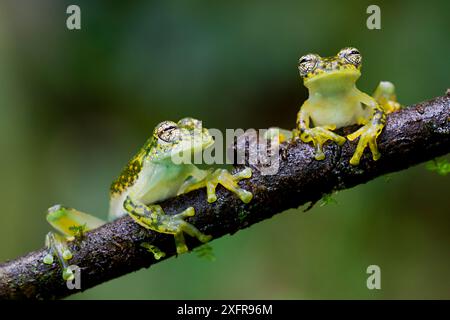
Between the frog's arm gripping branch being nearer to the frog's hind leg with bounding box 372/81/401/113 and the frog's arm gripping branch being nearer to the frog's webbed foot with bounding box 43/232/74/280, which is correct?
the frog's webbed foot with bounding box 43/232/74/280

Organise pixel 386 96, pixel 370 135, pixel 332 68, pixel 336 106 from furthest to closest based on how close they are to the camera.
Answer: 1. pixel 386 96
2. pixel 336 106
3. pixel 332 68
4. pixel 370 135

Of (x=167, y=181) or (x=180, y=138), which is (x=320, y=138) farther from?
(x=167, y=181)

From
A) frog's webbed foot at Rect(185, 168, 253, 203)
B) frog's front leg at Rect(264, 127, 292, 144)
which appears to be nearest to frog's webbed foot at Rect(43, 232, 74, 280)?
frog's webbed foot at Rect(185, 168, 253, 203)

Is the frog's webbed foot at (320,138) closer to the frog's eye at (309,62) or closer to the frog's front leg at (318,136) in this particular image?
the frog's front leg at (318,136)

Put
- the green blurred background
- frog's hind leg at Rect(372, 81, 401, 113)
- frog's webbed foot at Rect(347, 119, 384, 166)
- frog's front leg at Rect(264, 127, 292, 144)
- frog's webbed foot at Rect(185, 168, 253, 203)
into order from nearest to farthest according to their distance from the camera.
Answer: frog's webbed foot at Rect(347, 119, 384, 166)
frog's webbed foot at Rect(185, 168, 253, 203)
frog's front leg at Rect(264, 127, 292, 144)
frog's hind leg at Rect(372, 81, 401, 113)
the green blurred background

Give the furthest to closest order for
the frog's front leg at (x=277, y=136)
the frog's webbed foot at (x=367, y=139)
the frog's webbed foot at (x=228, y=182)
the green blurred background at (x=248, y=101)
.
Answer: the green blurred background at (x=248, y=101) < the frog's front leg at (x=277, y=136) < the frog's webbed foot at (x=228, y=182) < the frog's webbed foot at (x=367, y=139)

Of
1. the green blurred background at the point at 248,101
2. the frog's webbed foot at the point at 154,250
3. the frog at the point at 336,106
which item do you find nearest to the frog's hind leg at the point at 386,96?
the frog at the point at 336,106

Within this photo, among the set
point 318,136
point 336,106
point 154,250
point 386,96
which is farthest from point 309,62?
point 154,250
